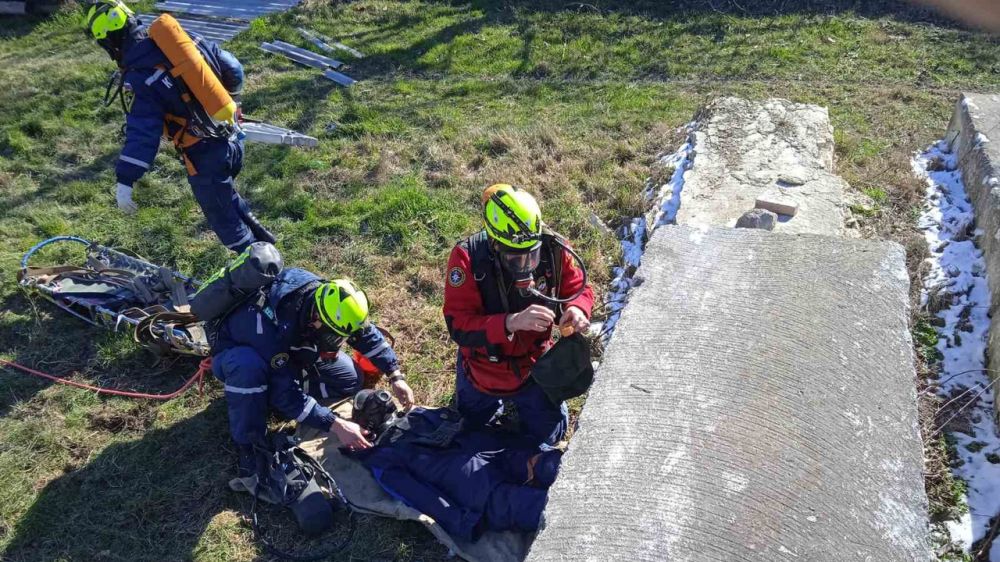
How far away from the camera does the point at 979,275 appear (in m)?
5.05

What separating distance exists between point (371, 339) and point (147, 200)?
4063mm

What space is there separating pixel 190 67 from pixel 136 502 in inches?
116

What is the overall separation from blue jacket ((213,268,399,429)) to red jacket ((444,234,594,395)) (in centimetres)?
98

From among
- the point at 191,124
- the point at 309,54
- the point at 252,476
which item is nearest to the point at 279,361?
the point at 252,476

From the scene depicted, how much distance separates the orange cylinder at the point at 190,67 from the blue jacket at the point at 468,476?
2674 millimetres

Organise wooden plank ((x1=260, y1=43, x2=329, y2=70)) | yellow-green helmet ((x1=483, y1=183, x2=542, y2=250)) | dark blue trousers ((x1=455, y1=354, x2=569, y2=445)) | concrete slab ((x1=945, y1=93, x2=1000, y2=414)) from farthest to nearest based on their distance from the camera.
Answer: wooden plank ((x1=260, y1=43, x2=329, y2=70))
concrete slab ((x1=945, y1=93, x2=1000, y2=414))
dark blue trousers ((x1=455, y1=354, x2=569, y2=445))
yellow-green helmet ((x1=483, y1=183, x2=542, y2=250))

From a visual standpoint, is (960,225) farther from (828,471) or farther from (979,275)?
(828,471)

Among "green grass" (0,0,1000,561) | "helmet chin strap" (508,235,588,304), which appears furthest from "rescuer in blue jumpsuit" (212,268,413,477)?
"helmet chin strap" (508,235,588,304)

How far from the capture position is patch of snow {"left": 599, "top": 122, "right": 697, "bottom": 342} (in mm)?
5527

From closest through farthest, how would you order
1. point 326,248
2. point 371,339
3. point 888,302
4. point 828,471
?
point 828,471
point 888,302
point 371,339
point 326,248

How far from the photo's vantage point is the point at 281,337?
13.7 feet

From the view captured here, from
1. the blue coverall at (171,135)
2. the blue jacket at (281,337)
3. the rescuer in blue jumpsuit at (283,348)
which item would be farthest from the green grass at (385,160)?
the blue coverall at (171,135)

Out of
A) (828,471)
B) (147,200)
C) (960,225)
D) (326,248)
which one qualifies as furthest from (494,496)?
(147,200)

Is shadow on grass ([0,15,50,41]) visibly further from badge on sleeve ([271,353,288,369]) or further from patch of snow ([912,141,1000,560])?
patch of snow ([912,141,1000,560])
